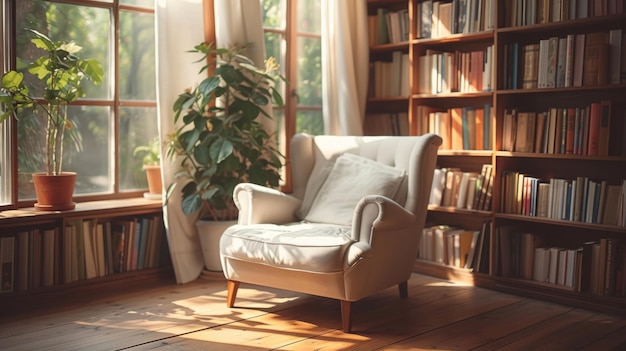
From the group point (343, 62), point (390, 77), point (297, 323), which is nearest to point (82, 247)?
point (297, 323)

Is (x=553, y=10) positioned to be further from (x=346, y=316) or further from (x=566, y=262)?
(x=346, y=316)

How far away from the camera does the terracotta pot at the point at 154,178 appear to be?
418cm

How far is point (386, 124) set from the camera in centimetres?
484

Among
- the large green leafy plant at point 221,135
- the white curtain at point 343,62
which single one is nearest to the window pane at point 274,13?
the white curtain at point 343,62

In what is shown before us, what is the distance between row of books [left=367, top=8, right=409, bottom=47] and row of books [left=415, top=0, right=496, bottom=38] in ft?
0.56

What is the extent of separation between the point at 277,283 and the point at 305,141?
103 centimetres

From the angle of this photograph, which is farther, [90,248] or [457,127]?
[457,127]

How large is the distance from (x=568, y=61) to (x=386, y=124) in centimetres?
143

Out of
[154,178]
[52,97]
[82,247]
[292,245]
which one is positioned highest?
[52,97]

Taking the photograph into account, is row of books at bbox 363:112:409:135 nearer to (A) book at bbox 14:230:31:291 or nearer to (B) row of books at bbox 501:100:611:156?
(B) row of books at bbox 501:100:611:156

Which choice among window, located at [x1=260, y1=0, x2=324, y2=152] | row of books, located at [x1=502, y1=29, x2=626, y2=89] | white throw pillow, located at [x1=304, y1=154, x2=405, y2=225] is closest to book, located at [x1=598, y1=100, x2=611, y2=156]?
row of books, located at [x1=502, y1=29, x2=626, y2=89]

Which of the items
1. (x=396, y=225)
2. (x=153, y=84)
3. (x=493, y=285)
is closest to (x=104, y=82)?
(x=153, y=84)

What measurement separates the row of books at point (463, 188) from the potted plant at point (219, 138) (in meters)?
1.02

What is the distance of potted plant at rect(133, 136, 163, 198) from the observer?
4.18 metres
